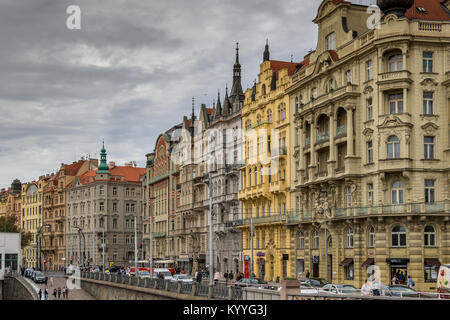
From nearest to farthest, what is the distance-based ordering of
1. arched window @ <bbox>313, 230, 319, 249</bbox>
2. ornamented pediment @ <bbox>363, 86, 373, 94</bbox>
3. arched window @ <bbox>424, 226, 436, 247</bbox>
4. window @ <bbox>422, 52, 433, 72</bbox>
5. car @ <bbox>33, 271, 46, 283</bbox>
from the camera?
1. arched window @ <bbox>424, 226, 436, 247</bbox>
2. window @ <bbox>422, 52, 433, 72</bbox>
3. ornamented pediment @ <bbox>363, 86, 373, 94</bbox>
4. arched window @ <bbox>313, 230, 319, 249</bbox>
5. car @ <bbox>33, 271, 46, 283</bbox>

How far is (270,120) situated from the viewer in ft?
268

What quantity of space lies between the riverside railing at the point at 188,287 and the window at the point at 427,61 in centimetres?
2293

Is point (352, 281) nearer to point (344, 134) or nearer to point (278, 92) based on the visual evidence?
point (344, 134)

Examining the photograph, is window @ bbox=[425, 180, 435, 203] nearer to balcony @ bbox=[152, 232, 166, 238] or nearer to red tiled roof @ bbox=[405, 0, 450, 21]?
red tiled roof @ bbox=[405, 0, 450, 21]

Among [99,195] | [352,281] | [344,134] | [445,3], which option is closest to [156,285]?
[352,281]

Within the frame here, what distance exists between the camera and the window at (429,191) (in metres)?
58.1

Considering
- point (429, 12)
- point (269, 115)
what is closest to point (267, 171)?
point (269, 115)

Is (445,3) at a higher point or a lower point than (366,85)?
higher

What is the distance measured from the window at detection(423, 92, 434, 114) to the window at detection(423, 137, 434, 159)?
210 centimetres

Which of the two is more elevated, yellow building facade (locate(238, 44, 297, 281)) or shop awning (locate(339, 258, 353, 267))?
yellow building facade (locate(238, 44, 297, 281))

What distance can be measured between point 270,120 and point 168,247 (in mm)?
41416

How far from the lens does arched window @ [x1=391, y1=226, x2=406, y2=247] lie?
188ft

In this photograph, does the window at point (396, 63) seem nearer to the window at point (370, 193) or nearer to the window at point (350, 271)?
the window at point (370, 193)

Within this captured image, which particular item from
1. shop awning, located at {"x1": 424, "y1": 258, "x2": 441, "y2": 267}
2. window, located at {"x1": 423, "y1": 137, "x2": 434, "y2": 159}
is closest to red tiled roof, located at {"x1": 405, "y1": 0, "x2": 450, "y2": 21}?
window, located at {"x1": 423, "y1": 137, "x2": 434, "y2": 159}
